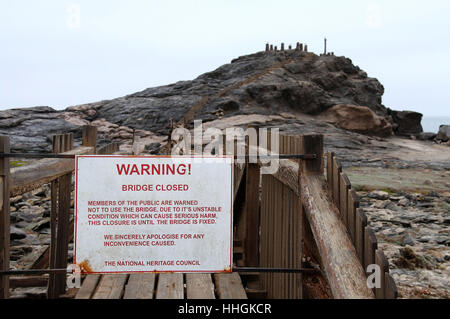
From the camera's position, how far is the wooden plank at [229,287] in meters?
4.92

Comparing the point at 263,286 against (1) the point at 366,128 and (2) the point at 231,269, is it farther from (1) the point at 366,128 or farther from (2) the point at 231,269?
(1) the point at 366,128

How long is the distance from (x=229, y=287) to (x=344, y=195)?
247 centimetres

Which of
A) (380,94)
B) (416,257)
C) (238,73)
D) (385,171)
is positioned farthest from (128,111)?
(416,257)

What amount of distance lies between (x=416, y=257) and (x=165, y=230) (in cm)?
315

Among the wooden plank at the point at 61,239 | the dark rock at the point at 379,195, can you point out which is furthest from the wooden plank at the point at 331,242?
the dark rock at the point at 379,195

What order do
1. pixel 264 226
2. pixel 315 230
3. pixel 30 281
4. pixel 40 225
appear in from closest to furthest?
pixel 315 230
pixel 264 226
pixel 30 281
pixel 40 225

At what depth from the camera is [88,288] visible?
5078mm

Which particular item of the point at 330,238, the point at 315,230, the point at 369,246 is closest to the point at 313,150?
the point at 315,230

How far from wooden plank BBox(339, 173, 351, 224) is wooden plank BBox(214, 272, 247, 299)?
210 centimetres

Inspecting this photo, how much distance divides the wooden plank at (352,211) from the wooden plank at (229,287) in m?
2.15

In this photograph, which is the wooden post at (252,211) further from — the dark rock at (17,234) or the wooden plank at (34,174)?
the dark rock at (17,234)

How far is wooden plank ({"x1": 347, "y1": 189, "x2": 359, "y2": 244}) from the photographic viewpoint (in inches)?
115

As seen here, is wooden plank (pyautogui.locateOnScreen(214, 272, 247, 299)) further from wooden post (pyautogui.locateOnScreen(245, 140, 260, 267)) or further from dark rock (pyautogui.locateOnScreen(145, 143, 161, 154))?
dark rock (pyautogui.locateOnScreen(145, 143, 161, 154))

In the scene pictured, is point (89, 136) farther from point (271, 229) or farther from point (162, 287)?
point (271, 229)
